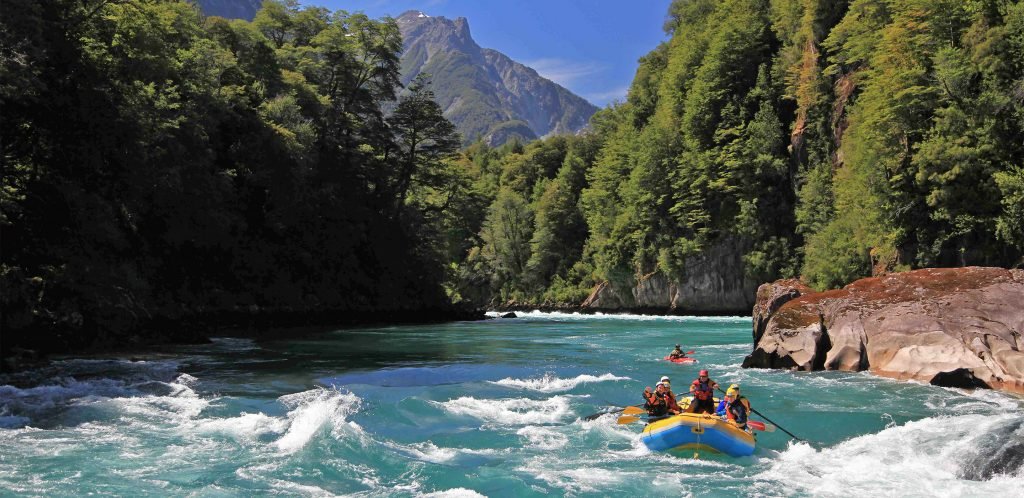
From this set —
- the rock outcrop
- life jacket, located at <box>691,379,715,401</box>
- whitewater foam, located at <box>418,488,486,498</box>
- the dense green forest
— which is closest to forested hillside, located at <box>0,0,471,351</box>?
the dense green forest

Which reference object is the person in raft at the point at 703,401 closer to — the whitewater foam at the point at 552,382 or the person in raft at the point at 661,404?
the person in raft at the point at 661,404

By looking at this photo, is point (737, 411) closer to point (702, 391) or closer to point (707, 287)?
point (702, 391)

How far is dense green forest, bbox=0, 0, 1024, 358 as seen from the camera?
2064 cm

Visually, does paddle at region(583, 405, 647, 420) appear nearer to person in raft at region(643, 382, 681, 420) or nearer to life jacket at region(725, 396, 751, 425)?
person in raft at region(643, 382, 681, 420)

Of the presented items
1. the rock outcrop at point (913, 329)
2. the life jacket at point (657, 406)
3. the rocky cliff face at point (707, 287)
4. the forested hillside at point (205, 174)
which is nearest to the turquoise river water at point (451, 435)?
the life jacket at point (657, 406)

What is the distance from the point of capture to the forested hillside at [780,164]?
89.3 feet

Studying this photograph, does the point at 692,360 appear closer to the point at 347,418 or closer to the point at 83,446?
the point at 347,418

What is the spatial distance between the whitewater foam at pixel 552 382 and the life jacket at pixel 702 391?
4987mm

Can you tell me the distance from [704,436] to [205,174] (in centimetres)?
2591

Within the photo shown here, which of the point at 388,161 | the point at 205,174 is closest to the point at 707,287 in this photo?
the point at 388,161

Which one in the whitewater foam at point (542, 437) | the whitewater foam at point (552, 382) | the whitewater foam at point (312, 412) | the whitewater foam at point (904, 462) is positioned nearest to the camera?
the whitewater foam at point (904, 462)

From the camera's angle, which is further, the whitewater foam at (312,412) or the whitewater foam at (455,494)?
the whitewater foam at (312,412)

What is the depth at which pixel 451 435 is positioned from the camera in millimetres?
12328

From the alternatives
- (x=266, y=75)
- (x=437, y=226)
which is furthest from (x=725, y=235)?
(x=266, y=75)
